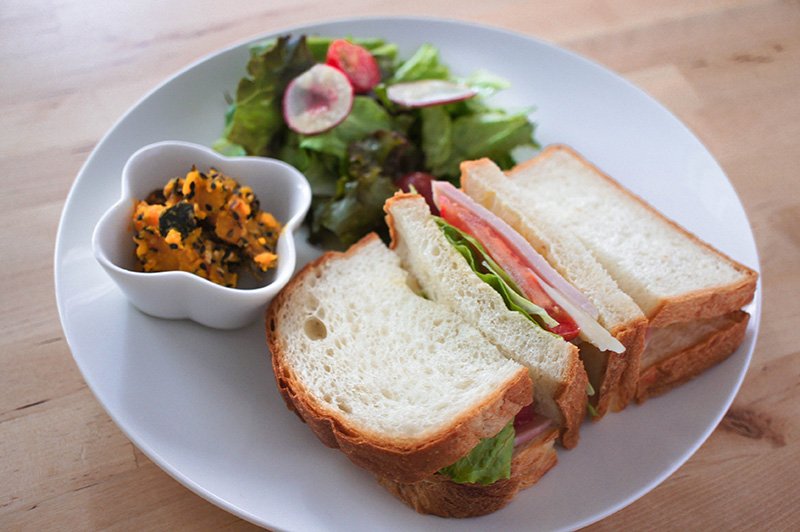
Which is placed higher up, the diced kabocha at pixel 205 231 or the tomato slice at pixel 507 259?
the tomato slice at pixel 507 259

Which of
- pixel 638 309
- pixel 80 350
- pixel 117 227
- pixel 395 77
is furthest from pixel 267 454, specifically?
pixel 395 77

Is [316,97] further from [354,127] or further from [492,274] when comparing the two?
[492,274]

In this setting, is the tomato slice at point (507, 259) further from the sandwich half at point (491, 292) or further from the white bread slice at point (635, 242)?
the white bread slice at point (635, 242)

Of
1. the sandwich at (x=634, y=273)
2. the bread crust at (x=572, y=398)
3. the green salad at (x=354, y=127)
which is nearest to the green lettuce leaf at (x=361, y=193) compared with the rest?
the green salad at (x=354, y=127)

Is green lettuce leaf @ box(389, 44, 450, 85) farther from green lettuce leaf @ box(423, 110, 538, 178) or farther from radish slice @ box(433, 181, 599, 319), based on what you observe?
radish slice @ box(433, 181, 599, 319)

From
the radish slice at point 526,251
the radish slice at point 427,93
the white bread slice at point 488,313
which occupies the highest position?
the radish slice at point 427,93

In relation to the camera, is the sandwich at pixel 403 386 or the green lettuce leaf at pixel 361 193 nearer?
the sandwich at pixel 403 386

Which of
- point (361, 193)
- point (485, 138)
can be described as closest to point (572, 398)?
point (361, 193)
